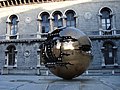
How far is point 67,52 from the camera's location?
6.82 m

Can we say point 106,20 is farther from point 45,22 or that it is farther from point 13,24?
point 13,24

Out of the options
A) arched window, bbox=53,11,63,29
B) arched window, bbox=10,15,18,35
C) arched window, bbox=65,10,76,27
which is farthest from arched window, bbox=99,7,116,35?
arched window, bbox=10,15,18,35

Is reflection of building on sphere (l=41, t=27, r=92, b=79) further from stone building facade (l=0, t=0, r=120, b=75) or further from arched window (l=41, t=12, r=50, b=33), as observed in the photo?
arched window (l=41, t=12, r=50, b=33)

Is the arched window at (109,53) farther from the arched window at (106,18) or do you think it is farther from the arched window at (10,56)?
the arched window at (10,56)

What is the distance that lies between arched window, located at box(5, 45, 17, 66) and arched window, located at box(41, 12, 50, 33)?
162 inches

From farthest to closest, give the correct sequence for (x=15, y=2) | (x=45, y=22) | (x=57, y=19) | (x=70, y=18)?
(x=15, y=2)
(x=45, y=22)
(x=57, y=19)
(x=70, y=18)

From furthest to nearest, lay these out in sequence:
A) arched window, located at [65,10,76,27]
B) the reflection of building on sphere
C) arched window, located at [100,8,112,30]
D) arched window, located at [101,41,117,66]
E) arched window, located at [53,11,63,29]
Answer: arched window, located at [53,11,63,29] < arched window, located at [65,10,76,27] < arched window, located at [100,8,112,30] < arched window, located at [101,41,117,66] < the reflection of building on sphere

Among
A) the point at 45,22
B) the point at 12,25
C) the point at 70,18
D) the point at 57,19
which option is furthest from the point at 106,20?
the point at 12,25

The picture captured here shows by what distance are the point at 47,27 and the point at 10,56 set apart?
5.45 m

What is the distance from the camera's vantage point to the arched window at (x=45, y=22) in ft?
81.4

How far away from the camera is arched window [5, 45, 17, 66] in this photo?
24.5 metres

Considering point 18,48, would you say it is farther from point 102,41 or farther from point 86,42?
point 86,42

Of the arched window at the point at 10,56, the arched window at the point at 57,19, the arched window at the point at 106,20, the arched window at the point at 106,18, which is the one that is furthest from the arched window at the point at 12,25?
the arched window at the point at 106,18

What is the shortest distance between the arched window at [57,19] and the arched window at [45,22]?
82 cm
